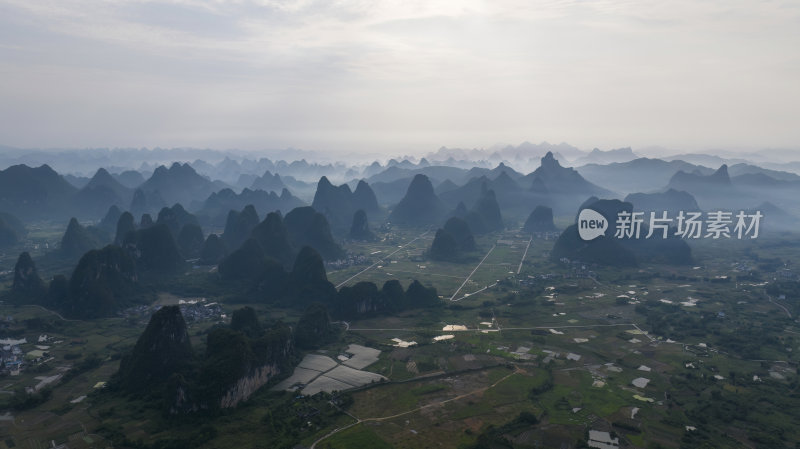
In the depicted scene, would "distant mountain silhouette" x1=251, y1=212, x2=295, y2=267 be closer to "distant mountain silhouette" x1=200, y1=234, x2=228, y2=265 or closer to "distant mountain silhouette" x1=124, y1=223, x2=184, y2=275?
"distant mountain silhouette" x1=200, y1=234, x2=228, y2=265

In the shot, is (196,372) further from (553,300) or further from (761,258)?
(761,258)

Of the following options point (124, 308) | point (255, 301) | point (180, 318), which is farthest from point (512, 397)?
point (124, 308)

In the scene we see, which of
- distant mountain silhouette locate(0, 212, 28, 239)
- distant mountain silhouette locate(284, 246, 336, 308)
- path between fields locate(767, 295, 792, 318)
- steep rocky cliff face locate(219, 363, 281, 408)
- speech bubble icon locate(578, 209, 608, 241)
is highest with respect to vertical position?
speech bubble icon locate(578, 209, 608, 241)

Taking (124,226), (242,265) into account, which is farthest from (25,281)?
(124,226)

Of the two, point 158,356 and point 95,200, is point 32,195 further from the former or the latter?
point 158,356

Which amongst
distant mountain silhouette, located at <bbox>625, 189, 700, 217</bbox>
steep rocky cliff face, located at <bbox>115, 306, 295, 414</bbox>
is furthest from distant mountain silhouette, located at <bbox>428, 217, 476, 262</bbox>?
distant mountain silhouette, located at <bbox>625, 189, 700, 217</bbox>

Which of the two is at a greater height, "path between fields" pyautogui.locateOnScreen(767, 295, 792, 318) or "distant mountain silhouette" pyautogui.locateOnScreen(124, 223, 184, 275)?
"distant mountain silhouette" pyautogui.locateOnScreen(124, 223, 184, 275)

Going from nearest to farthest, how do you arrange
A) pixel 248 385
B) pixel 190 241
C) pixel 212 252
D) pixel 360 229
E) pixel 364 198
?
pixel 248 385
pixel 212 252
pixel 190 241
pixel 360 229
pixel 364 198

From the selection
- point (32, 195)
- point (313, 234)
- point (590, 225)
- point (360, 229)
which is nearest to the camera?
point (590, 225)
